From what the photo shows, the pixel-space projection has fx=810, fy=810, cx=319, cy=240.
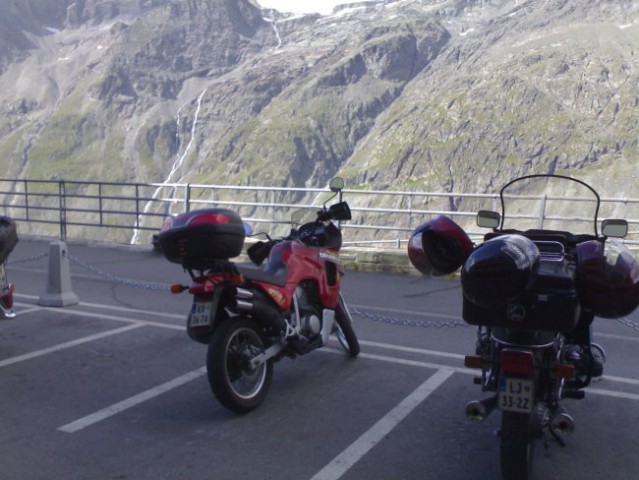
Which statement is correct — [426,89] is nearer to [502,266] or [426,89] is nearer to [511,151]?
[511,151]

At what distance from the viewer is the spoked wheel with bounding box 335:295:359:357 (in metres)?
6.14

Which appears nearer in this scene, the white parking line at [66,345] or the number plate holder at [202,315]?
the number plate holder at [202,315]

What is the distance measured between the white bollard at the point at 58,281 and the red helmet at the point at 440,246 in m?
5.01

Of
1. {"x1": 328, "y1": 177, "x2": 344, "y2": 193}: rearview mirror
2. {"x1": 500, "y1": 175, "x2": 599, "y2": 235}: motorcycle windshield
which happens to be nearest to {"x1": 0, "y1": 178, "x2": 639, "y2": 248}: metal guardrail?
{"x1": 500, "y1": 175, "x2": 599, "y2": 235}: motorcycle windshield

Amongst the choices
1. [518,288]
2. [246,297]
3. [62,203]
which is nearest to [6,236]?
[246,297]

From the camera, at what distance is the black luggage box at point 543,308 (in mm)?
3719

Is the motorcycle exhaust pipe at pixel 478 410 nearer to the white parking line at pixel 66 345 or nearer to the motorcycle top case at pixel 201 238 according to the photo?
the motorcycle top case at pixel 201 238

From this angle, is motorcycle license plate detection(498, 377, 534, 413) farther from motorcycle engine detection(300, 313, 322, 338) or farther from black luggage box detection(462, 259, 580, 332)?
motorcycle engine detection(300, 313, 322, 338)

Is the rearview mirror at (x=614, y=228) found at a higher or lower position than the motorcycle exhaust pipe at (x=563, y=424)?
higher

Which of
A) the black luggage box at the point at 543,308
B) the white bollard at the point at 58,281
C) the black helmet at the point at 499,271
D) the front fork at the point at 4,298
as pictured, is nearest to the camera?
the black helmet at the point at 499,271

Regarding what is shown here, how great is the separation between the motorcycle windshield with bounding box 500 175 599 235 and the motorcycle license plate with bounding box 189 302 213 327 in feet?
5.85

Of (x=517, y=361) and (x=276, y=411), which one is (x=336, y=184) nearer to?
(x=276, y=411)

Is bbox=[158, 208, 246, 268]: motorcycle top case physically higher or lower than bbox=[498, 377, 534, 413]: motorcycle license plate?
higher

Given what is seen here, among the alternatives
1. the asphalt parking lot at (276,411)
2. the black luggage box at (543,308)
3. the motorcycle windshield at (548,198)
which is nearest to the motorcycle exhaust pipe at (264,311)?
the asphalt parking lot at (276,411)
